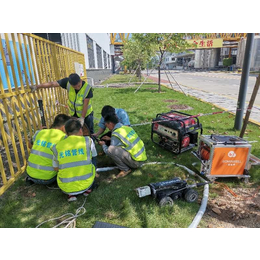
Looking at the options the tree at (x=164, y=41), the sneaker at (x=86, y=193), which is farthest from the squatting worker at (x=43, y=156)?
the tree at (x=164, y=41)

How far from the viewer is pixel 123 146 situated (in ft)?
11.6

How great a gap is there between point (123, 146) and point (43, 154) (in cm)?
131

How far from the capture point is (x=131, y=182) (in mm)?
3527

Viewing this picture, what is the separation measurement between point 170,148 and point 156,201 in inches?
71.2

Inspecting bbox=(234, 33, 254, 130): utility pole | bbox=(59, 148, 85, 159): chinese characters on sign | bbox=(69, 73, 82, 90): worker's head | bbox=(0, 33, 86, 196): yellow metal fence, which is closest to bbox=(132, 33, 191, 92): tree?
bbox=(0, 33, 86, 196): yellow metal fence

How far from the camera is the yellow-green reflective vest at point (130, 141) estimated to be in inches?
135

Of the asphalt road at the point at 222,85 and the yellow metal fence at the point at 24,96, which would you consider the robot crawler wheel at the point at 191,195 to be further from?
the asphalt road at the point at 222,85

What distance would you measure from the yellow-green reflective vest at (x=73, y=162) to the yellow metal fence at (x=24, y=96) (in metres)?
1.11

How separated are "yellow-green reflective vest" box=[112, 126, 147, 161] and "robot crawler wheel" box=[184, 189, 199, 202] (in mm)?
1038

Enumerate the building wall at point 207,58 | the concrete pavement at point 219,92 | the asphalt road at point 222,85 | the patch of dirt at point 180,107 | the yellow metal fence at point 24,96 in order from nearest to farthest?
the yellow metal fence at point 24,96, the patch of dirt at point 180,107, the concrete pavement at point 219,92, the asphalt road at point 222,85, the building wall at point 207,58

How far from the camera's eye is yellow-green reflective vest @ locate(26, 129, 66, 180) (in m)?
3.17

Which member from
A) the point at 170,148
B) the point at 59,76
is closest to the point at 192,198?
the point at 170,148

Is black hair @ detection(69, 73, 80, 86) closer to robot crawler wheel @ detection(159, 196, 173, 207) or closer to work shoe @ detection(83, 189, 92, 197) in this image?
work shoe @ detection(83, 189, 92, 197)
